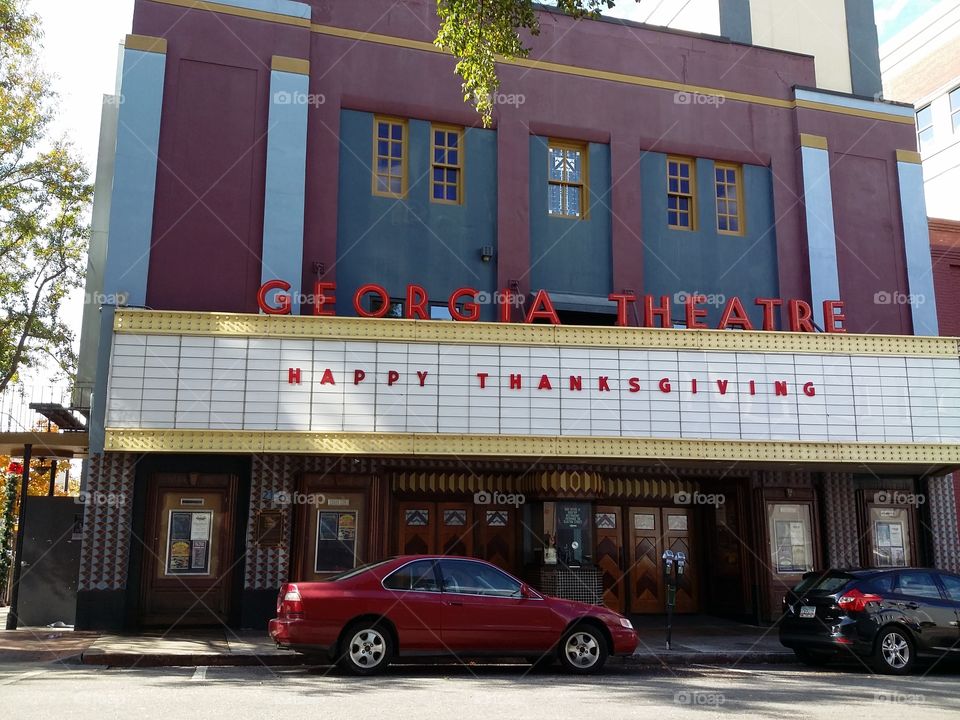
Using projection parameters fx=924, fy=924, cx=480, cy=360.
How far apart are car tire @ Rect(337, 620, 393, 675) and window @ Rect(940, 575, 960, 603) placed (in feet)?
26.5

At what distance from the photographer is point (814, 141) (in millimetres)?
20859

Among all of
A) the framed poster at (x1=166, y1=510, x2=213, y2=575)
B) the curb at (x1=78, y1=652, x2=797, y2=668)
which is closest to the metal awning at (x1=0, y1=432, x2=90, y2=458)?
the framed poster at (x1=166, y1=510, x2=213, y2=575)

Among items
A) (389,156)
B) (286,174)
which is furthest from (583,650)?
(389,156)

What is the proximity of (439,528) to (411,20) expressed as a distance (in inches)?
405

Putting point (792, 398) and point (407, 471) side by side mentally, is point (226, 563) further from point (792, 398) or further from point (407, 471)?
point (792, 398)

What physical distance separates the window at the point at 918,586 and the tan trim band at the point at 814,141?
10878 millimetres

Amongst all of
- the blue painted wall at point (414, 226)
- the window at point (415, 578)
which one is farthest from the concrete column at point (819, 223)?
the window at point (415, 578)

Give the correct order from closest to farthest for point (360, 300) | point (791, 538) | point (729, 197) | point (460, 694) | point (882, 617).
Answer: point (460, 694), point (882, 617), point (360, 300), point (791, 538), point (729, 197)

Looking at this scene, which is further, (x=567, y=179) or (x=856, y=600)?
(x=567, y=179)

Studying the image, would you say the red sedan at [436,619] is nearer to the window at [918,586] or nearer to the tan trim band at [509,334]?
the window at [918,586]

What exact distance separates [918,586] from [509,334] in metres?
7.40

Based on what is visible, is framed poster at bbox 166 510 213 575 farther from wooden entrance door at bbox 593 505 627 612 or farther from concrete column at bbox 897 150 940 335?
concrete column at bbox 897 150 940 335

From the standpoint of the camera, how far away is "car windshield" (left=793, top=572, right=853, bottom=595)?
1316 centimetres

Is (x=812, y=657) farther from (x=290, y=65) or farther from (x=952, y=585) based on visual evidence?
(x=290, y=65)
